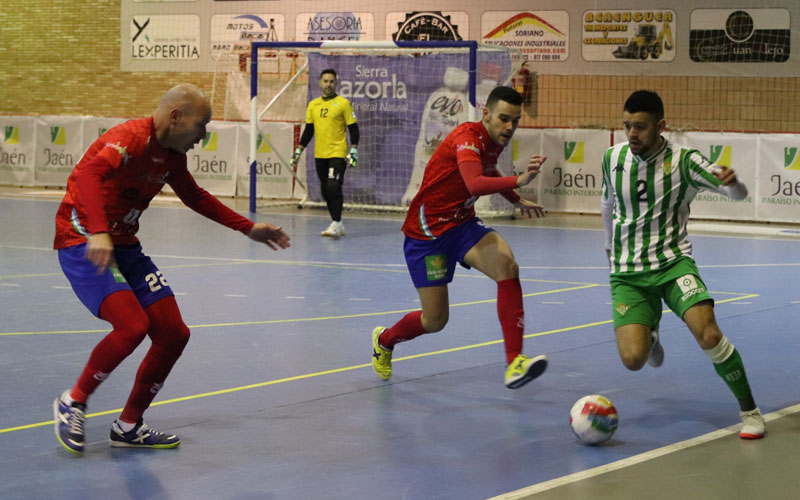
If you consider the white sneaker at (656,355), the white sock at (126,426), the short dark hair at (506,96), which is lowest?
the white sock at (126,426)

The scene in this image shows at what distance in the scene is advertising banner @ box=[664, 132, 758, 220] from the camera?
18.4 metres

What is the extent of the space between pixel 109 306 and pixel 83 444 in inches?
A: 26.7

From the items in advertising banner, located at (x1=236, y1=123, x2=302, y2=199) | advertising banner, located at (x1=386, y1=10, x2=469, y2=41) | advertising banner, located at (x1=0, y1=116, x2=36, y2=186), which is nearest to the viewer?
advertising banner, located at (x1=236, y1=123, x2=302, y2=199)

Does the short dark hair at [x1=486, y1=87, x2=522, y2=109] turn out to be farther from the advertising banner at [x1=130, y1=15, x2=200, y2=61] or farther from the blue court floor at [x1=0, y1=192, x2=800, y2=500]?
the advertising banner at [x1=130, y1=15, x2=200, y2=61]

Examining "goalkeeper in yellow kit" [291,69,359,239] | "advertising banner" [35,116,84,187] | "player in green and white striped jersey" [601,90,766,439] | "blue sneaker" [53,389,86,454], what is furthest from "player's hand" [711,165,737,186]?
"advertising banner" [35,116,84,187]

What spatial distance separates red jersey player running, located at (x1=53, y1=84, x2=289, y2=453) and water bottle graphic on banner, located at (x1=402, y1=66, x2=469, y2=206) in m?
13.6

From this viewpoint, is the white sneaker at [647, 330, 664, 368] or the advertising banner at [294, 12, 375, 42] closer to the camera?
the white sneaker at [647, 330, 664, 368]

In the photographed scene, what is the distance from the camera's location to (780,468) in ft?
16.8

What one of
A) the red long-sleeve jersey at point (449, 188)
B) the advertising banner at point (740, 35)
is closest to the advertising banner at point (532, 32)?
the advertising banner at point (740, 35)

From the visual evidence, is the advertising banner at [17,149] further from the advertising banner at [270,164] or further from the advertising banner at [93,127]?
the advertising banner at [270,164]

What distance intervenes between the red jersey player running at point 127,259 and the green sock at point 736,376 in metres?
2.78

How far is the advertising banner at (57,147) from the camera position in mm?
23641

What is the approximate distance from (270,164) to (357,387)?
50.2ft

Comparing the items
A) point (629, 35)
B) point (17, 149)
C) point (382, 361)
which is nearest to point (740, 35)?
point (629, 35)
